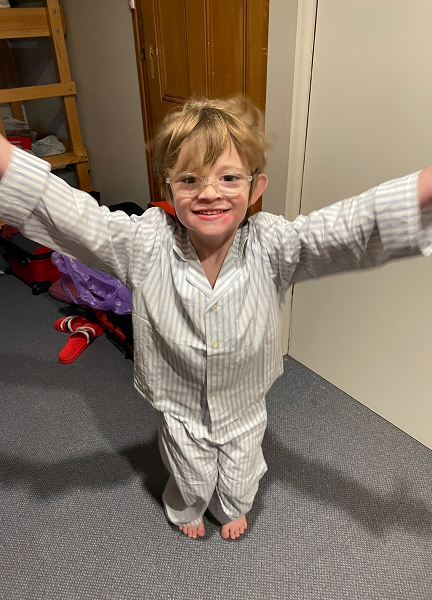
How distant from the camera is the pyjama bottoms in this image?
101cm

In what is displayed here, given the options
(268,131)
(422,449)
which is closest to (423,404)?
(422,449)

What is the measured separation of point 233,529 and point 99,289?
1036mm

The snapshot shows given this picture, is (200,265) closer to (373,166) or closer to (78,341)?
(373,166)

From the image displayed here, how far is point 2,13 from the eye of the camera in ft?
7.30

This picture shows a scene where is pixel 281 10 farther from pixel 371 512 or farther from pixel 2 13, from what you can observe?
pixel 2 13

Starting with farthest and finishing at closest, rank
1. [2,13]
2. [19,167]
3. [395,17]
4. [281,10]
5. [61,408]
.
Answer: [2,13], [61,408], [281,10], [395,17], [19,167]

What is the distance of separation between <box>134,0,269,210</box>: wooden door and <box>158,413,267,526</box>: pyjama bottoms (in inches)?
34.1

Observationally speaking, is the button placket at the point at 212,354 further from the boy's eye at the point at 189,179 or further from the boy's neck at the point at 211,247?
the boy's eye at the point at 189,179

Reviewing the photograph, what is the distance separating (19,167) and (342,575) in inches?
43.6

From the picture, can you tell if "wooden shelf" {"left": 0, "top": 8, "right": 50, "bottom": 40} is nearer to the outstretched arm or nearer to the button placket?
the outstretched arm

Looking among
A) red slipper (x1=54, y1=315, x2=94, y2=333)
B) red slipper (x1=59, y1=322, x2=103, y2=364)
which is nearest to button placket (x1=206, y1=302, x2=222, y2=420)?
red slipper (x1=59, y1=322, x2=103, y2=364)

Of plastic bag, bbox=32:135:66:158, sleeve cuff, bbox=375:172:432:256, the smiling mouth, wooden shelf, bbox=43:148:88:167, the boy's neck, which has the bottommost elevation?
wooden shelf, bbox=43:148:88:167

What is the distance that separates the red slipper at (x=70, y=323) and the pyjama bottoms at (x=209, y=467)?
3.35 feet

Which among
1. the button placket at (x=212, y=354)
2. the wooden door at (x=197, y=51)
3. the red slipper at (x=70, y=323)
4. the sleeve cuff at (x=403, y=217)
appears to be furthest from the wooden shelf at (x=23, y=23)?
the sleeve cuff at (x=403, y=217)
